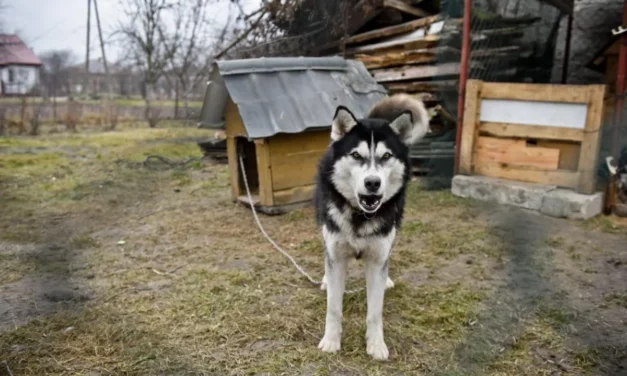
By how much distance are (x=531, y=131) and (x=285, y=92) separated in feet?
8.11

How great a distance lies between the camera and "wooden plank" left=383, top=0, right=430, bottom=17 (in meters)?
6.40

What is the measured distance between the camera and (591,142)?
13.8 ft

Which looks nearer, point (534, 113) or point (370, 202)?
point (370, 202)

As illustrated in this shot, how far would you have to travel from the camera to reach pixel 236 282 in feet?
10.5

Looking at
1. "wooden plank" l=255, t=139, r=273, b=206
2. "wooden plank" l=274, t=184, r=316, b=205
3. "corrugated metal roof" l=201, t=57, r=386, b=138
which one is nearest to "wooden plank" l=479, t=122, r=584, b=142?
"corrugated metal roof" l=201, t=57, r=386, b=138

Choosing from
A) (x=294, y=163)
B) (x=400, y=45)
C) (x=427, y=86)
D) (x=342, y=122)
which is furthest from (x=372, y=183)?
(x=400, y=45)

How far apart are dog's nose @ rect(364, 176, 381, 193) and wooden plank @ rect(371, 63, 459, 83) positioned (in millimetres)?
4275

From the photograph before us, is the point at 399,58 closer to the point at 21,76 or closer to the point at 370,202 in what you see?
the point at 370,202

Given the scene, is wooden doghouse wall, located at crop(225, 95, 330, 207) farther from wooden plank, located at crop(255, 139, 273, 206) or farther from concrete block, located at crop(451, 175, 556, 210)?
concrete block, located at crop(451, 175, 556, 210)

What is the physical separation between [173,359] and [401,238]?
235 cm

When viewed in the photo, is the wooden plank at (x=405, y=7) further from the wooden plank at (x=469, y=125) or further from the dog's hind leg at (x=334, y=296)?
the dog's hind leg at (x=334, y=296)

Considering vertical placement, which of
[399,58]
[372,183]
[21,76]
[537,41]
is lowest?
[372,183]

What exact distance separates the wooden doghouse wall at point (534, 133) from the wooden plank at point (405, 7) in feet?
6.90

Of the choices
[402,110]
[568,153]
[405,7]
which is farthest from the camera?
[405,7]
